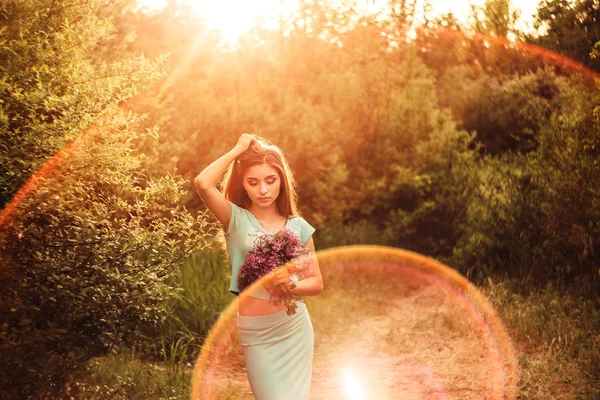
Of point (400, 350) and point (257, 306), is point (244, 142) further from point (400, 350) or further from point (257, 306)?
point (400, 350)

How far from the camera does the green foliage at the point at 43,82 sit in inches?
148

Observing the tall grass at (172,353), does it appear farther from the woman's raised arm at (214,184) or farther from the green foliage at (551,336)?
the green foliage at (551,336)

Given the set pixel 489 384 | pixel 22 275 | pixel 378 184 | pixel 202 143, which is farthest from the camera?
pixel 378 184

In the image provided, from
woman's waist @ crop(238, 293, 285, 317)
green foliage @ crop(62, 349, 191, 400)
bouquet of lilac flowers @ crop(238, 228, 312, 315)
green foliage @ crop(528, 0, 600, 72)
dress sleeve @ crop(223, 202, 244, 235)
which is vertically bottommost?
green foliage @ crop(62, 349, 191, 400)

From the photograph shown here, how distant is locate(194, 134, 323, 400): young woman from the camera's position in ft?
10.7

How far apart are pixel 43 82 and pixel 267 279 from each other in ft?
7.67

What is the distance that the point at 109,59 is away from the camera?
8180 millimetres

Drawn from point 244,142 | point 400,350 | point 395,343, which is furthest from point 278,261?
point 395,343

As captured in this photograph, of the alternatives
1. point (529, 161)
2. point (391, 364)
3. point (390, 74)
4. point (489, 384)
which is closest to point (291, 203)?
point (489, 384)

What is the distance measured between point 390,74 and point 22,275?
10.2 meters

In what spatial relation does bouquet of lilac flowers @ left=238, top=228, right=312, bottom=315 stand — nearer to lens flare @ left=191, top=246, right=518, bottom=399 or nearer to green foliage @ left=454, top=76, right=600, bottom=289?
lens flare @ left=191, top=246, right=518, bottom=399

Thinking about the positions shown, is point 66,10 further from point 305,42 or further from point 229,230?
point 305,42

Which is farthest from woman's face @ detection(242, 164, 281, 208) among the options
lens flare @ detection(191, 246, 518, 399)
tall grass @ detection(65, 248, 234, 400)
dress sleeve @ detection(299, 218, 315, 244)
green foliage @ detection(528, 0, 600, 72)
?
green foliage @ detection(528, 0, 600, 72)

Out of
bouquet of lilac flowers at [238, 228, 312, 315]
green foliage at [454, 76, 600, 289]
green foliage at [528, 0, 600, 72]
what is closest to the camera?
bouquet of lilac flowers at [238, 228, 312, 315]
